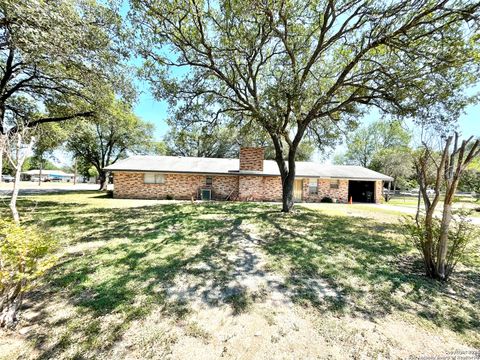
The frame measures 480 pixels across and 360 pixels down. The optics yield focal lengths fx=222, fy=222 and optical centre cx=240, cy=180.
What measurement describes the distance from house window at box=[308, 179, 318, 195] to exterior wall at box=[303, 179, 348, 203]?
176mm

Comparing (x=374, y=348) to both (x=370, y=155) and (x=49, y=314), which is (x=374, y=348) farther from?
(x=370, y=155)

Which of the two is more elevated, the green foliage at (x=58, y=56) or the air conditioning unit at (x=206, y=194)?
the green foliage at (x=58, y=56)

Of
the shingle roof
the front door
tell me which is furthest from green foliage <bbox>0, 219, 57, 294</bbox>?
the front door

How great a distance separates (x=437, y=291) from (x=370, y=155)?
134ft

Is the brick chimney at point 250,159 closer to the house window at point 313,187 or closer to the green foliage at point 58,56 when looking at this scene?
the house window at point 313,187

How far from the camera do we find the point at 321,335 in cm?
272

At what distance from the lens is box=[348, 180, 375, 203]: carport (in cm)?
2083

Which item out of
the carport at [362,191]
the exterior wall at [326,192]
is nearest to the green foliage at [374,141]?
the carport at [362,191]

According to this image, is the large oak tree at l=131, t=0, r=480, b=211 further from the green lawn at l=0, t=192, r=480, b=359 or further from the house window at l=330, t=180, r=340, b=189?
the house window at l=330, t=180, r=340, b=189

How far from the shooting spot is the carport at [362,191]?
68.3 ft

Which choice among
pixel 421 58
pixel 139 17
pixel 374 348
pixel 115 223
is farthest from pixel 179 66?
pixel 374 348

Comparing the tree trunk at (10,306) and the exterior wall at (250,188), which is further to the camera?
the exterior wall at (250,188)

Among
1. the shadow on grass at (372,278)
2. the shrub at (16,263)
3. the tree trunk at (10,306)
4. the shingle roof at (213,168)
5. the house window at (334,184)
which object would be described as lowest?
the shadow on grass at (372,278)

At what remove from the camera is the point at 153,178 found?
18141 mm
